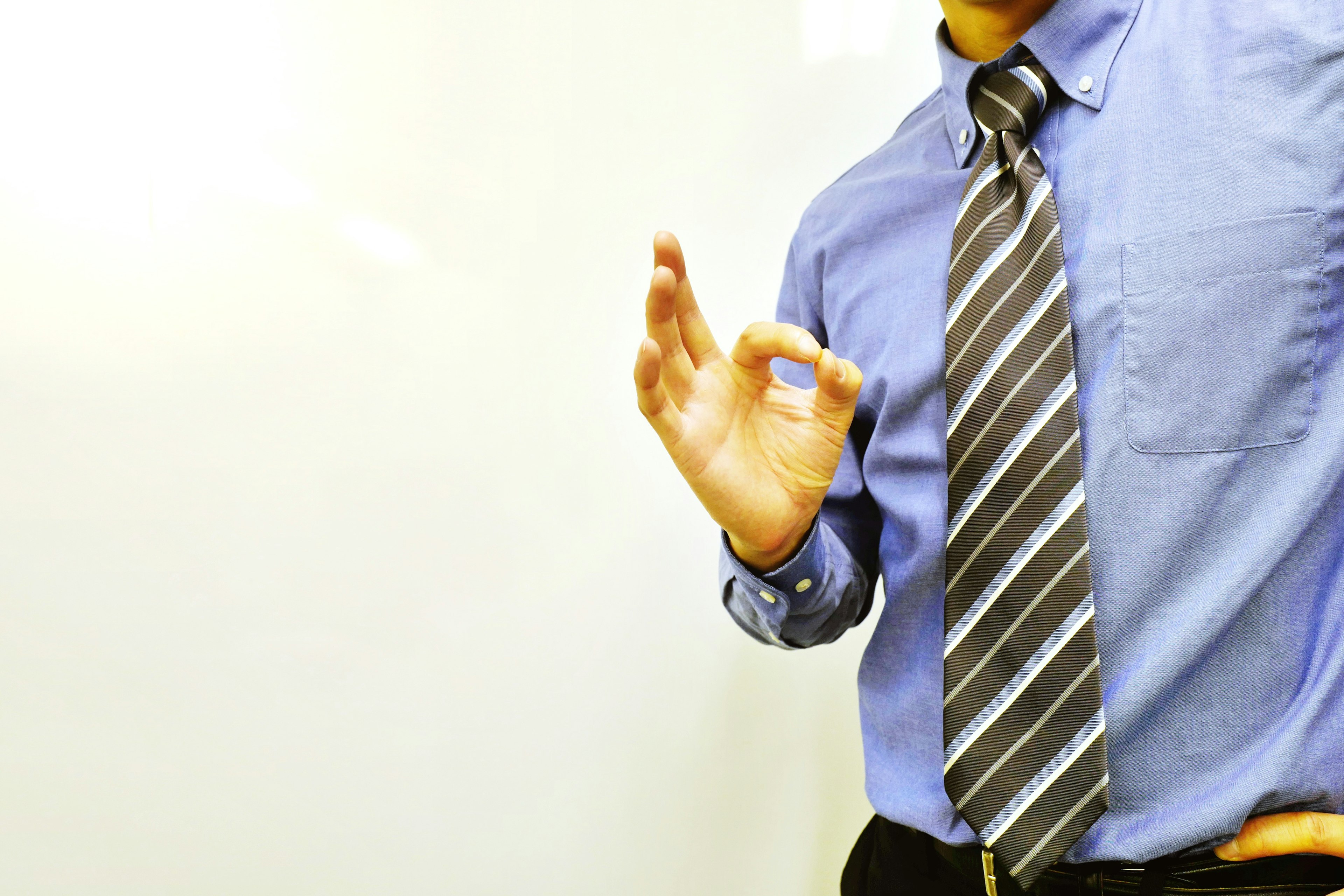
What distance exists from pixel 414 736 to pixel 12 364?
0.68 m

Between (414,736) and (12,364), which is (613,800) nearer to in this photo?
(414,736)

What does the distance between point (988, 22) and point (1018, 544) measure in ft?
1.95

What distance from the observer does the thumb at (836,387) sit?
0.73 meters

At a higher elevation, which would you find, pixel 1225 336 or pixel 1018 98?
pixel 1018 98

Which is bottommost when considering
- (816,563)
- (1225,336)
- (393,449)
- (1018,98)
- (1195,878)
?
(1195,878)

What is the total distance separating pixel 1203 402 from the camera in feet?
2.30

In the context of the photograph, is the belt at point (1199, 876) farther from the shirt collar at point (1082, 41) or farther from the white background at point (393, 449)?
the shirt collar at point (1082, 41)

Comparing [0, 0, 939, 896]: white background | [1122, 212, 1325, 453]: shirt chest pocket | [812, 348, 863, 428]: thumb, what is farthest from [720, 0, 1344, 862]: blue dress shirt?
[0, 0, 939, 896]: white background

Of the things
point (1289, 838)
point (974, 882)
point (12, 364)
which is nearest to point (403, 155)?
point (12, 364)

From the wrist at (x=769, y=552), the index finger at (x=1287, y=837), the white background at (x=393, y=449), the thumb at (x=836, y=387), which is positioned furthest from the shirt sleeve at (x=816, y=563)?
the index finger at (x=1287, y=837)

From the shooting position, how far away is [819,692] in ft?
4.11

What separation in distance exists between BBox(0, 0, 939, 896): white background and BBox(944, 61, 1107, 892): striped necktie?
0.52m

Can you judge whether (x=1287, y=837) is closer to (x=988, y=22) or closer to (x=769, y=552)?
(x=769, y=552)

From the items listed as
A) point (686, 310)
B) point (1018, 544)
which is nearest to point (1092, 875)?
point (1018, 544)
